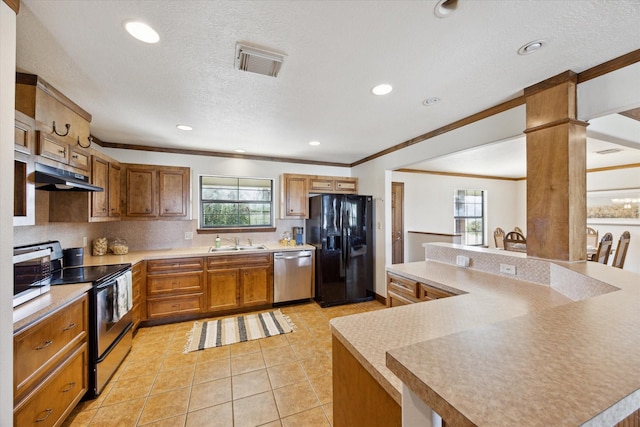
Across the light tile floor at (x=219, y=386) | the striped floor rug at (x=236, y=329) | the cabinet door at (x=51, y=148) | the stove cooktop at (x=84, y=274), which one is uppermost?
the cabinet door at (x=51, y=148)

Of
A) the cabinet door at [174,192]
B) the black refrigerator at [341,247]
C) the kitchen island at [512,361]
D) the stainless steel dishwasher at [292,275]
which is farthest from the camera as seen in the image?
the black refrigerator at [341,247]

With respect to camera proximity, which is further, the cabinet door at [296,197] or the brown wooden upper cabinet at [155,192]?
the cabinet door at [296,197]

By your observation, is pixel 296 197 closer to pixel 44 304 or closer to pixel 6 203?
pixel 44 304

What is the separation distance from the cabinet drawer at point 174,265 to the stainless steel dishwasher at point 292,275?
1.04 m

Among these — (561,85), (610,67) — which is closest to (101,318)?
(561,85)

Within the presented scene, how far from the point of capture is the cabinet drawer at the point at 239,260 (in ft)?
11.5

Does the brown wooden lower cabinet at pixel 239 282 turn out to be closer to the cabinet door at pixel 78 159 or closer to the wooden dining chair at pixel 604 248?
the cabinet door at pixel 78 159

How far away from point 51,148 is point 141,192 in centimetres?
163

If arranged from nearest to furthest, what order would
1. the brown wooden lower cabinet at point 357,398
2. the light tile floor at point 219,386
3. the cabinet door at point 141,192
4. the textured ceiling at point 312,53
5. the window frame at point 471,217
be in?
the brown wooden lower cabinet at point 357,398
the textured ceiling at point 312,53
the light tile floor at point 219,386
the cabinet door at point 141,192
the window frame at point 471,217

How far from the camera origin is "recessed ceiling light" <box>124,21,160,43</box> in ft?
4.45

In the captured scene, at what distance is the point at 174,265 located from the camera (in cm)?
331

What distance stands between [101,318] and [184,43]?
2165mm

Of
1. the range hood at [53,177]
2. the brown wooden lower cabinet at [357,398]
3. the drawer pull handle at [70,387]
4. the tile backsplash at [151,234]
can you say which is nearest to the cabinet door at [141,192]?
the tile backsplash at [151,234]

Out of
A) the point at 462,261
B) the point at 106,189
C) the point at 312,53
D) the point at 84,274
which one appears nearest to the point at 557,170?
the point at 462,261
